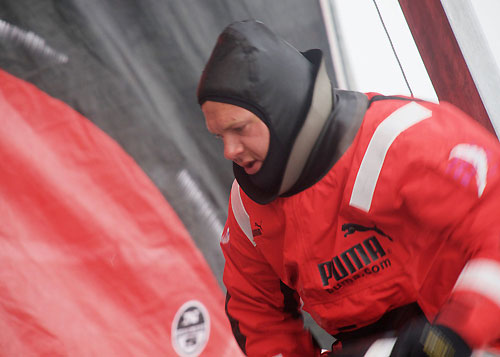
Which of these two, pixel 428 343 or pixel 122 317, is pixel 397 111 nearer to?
pixel 428 343

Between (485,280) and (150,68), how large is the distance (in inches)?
36.9

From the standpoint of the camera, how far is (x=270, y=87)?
768 millimetres

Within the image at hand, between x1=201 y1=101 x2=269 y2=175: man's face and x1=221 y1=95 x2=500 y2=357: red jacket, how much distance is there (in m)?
0.11

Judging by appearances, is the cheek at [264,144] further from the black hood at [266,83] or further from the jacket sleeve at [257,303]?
the jacket sleeve at [257,303]

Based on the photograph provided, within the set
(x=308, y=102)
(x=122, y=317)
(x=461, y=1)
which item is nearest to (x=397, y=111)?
(x=308, y=102)

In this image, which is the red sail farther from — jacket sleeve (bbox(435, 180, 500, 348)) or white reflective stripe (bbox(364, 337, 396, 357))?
jacket sleeve (bbox(435, 180, 500, 348))

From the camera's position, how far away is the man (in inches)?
28.1

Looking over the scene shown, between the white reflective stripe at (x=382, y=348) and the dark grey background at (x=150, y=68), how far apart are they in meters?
0.63

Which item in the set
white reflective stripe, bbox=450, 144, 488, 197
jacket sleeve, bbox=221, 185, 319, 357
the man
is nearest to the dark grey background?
jacket sleeve, bbox=221, 185, 319, 357

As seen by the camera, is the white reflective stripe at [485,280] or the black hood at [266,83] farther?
the black hood at [266,83]

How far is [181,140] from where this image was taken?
4.23 ft

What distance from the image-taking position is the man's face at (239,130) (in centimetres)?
77

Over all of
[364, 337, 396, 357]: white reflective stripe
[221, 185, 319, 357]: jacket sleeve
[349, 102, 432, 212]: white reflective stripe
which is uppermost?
[349, 102, 432, 212]: white reflective stripe

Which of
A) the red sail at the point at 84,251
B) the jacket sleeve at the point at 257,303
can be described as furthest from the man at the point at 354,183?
the red sail at the point at 84,251
